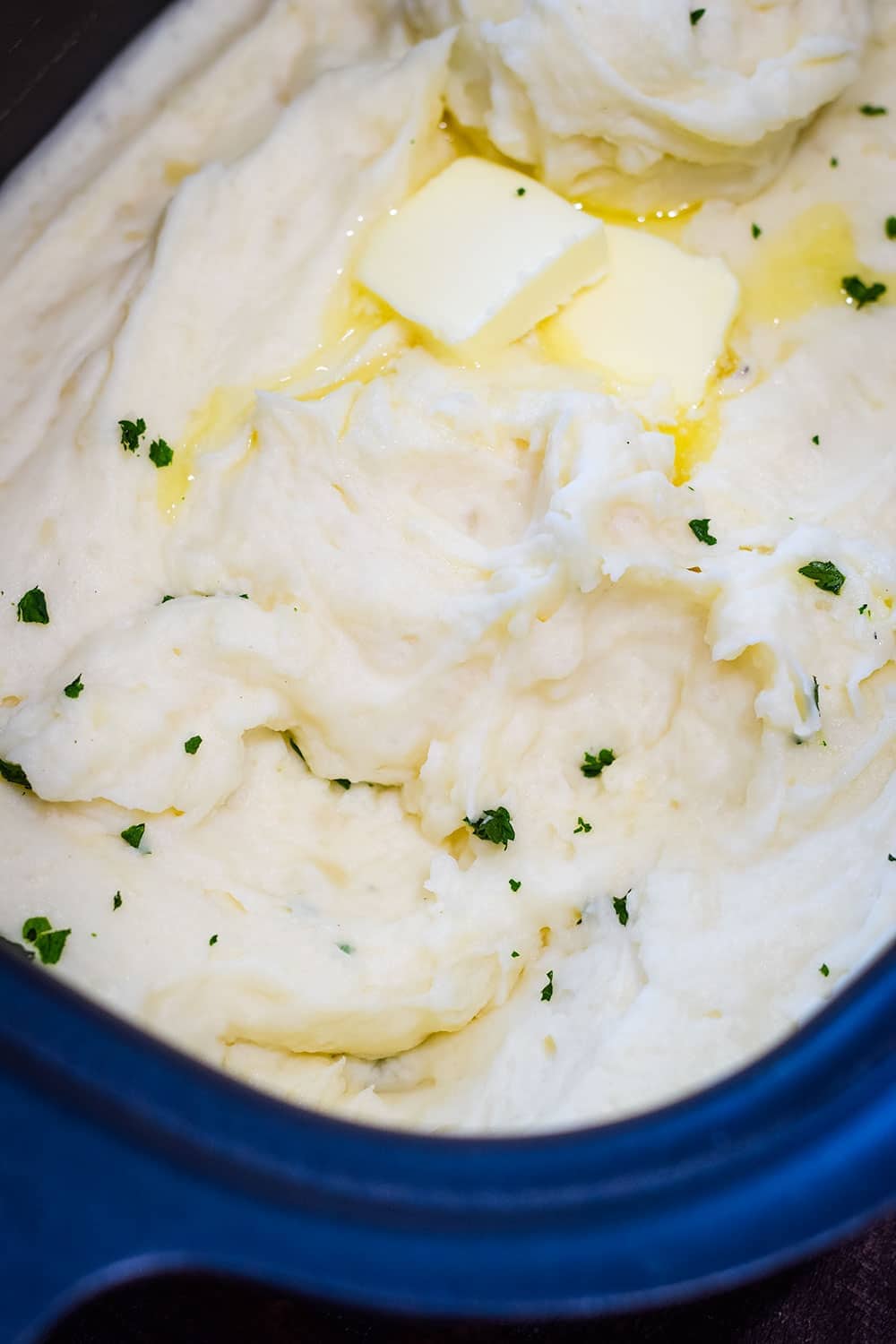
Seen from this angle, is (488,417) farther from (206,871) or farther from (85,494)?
(206,871)

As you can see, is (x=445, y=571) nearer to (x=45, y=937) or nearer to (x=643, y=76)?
(x=45, y=937)

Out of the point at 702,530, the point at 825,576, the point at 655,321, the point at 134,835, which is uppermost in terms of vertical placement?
the point at 134,835

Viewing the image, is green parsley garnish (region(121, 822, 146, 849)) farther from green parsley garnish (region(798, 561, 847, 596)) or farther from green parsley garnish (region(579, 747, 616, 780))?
green parsley garnish (region(798, 561, 847, 596))

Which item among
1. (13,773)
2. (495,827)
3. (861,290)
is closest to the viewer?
(13,773)

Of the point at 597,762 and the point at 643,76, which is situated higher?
the point at 643,76

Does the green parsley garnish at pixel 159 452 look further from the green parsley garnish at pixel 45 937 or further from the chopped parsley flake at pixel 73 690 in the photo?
the green parsley garnish at pixel 45 937

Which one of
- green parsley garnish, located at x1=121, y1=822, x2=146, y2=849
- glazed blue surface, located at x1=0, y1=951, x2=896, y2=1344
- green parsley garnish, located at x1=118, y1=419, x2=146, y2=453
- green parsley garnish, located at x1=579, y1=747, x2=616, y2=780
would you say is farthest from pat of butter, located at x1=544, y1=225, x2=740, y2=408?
glazed blue surface, located at x1=0, y1=951, x2=896, y2=1344

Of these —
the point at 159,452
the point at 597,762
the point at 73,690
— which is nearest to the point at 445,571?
the point at 597,762
